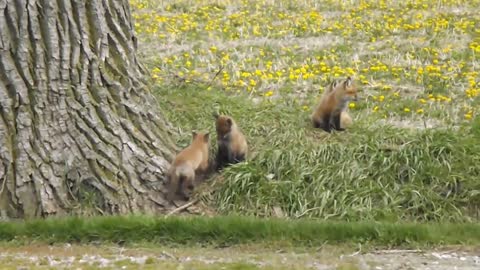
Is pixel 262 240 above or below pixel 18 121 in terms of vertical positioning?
below

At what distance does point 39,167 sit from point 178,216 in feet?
4.42

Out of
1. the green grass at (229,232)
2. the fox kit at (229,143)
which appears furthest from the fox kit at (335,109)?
the green grass at (229,232)

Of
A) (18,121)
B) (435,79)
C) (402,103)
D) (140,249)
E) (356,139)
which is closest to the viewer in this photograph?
(140,249)

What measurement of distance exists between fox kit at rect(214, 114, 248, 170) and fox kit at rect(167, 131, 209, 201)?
0.87 ft

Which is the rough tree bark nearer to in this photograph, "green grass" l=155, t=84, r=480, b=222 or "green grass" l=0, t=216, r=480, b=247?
"green grass" l=0, t=216, r=480, b=247

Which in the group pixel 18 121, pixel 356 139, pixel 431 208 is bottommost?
pixel 431 208

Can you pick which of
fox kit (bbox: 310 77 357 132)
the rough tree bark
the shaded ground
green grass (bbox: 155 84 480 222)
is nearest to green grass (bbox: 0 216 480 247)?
the shaded ground

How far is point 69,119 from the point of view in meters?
7.54

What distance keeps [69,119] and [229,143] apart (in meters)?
1.78

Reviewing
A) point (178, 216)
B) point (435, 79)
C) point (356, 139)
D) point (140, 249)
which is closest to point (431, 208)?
point (356, 139)

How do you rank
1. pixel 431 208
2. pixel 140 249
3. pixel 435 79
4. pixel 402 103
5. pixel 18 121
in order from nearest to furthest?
pixel 140 249
pixel 18 121
pixel 431 208
pixel 402 103
pixel 435 79

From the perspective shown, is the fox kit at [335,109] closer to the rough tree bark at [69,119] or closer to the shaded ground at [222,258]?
the rough tree bark at [69,119]

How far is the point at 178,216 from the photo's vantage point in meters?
7.46

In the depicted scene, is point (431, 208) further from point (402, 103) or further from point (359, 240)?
point (402, 103)
